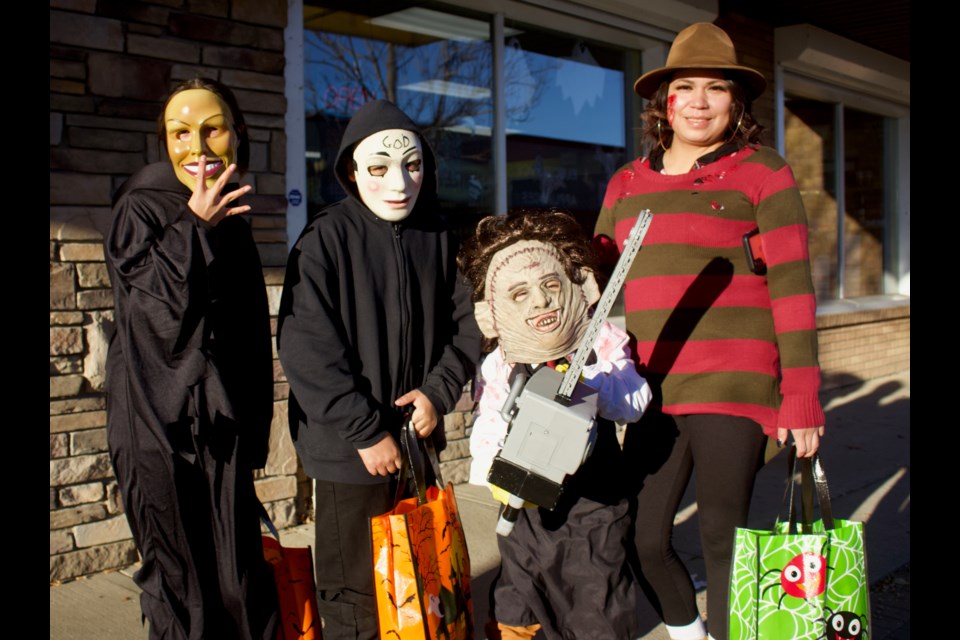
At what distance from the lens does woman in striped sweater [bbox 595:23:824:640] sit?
2426 millimetres

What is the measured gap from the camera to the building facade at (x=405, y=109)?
3.63 metres

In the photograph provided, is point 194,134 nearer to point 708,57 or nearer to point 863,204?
point 708,57

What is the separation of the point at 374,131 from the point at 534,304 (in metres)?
0.65

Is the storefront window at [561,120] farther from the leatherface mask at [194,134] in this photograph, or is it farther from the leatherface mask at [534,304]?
the leatherface mask at [194,134]

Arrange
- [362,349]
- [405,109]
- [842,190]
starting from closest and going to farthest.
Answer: [362,349], [405,109], [842,190]

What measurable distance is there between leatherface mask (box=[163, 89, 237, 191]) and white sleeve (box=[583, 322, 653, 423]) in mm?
1129

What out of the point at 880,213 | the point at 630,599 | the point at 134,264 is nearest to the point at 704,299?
the point at 630,599

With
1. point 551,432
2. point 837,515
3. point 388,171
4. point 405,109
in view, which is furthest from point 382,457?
point 405,109

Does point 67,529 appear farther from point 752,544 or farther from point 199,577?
point 752,544

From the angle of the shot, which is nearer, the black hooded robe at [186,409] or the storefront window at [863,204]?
the black hooded robe at [186,409]

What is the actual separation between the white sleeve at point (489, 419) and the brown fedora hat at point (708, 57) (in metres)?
0.97

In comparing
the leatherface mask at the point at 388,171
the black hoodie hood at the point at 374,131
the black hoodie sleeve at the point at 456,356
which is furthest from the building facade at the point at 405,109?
the black hoodie sleeve at the point at 456,356

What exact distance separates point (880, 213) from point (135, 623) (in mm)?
9238

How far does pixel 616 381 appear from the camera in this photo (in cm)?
241
